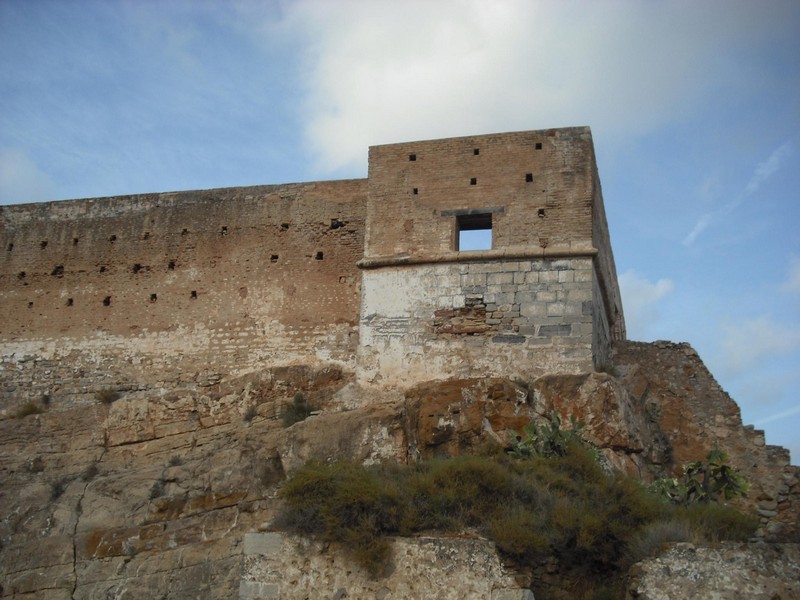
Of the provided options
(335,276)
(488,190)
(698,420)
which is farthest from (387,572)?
(335,276)

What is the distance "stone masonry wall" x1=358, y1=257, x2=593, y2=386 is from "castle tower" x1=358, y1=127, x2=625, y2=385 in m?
0.02

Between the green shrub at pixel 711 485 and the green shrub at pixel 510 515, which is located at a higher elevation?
the green shrub at pixel 711 485

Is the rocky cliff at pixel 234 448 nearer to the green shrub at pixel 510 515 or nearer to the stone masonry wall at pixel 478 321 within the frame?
the stone masonry wall at pixel 478 321

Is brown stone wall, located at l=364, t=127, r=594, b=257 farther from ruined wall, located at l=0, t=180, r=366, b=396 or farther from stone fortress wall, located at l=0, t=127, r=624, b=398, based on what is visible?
ruined wall, located at l=0, t=180, r=366, b=396

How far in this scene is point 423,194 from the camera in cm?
1499

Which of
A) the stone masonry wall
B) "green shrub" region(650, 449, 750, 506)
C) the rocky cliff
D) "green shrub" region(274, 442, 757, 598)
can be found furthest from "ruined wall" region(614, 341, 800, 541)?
"green shrub" region(274, 442, 757, 598)

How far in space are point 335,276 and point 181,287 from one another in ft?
8.82

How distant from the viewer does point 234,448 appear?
14156 mm

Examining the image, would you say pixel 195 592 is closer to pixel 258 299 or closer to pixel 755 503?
pixel 258 299

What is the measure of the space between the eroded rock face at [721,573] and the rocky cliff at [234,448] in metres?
3.72

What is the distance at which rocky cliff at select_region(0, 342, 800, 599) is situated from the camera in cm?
1284

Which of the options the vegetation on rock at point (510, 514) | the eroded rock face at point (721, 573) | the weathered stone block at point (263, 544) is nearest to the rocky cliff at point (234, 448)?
the vegetation on rock at point (510, 514)

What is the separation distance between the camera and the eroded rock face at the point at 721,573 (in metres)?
7.68

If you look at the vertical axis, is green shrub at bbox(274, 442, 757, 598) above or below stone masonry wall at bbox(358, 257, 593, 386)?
below
